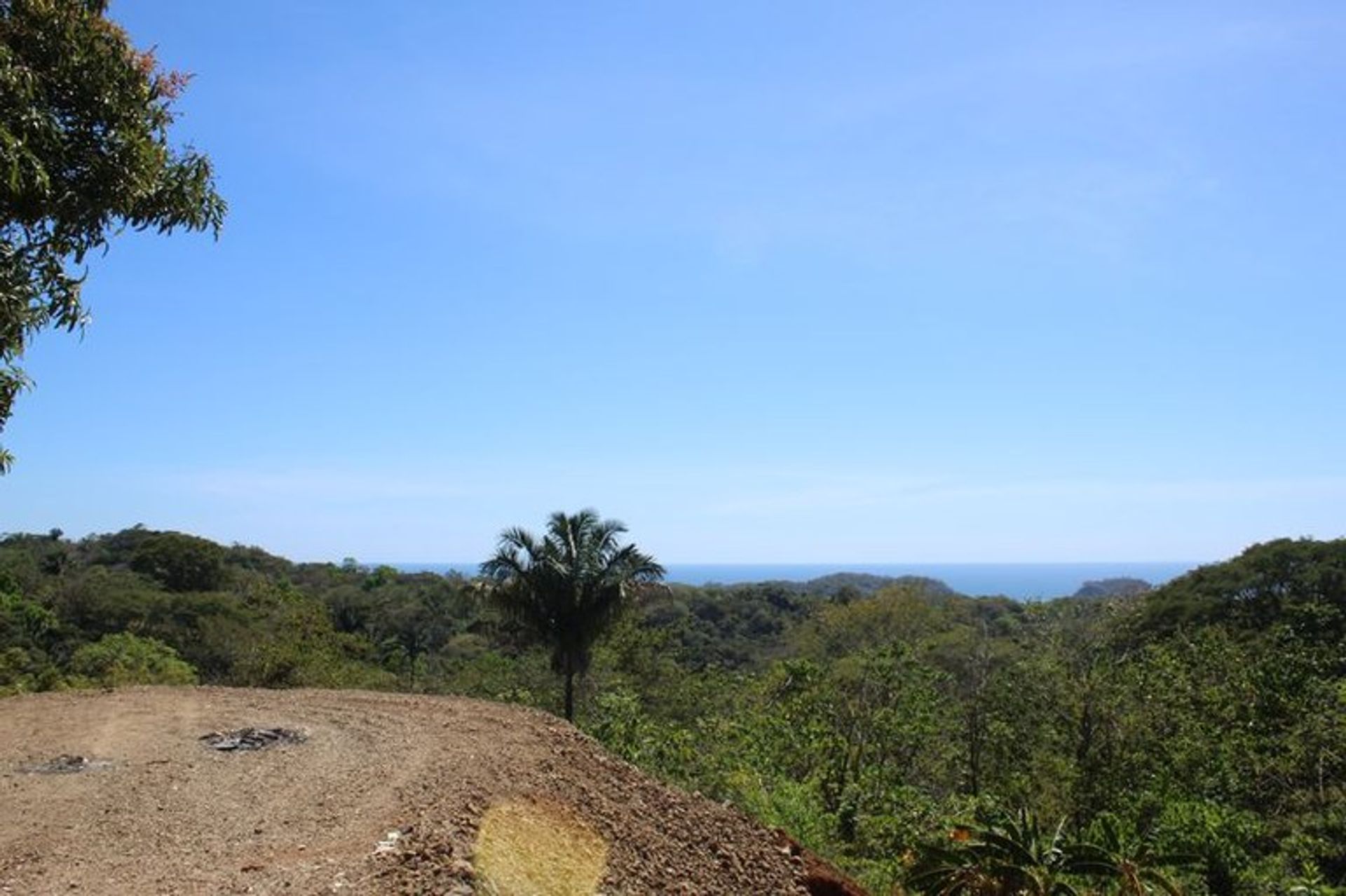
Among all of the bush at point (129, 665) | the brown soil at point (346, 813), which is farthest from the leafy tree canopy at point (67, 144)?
the bush at point (129, 665)

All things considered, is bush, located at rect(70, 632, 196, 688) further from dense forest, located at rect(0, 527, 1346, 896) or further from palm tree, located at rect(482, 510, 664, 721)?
palm tree, located at rect(482, 510, 664, 721)

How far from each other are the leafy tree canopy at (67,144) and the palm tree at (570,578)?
39.0 ft

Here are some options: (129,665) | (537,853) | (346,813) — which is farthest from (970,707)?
(129,665)

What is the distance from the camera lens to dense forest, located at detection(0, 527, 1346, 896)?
10.2 m

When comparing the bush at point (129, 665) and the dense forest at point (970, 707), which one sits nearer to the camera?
the dense forest at point (970, 707)

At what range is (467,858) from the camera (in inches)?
Result: 234

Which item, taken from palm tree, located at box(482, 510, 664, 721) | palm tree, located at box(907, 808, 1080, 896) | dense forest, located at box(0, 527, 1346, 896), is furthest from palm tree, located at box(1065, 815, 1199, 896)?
palm tree, located at box(482, 510, 664, 721)

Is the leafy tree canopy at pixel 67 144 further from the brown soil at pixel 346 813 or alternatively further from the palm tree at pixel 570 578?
the palm tree at pixel 570 578

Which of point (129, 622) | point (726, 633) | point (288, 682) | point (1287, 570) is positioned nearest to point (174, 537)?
point (129, 622)

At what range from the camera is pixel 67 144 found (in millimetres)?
5969

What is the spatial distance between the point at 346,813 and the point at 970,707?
18.6m

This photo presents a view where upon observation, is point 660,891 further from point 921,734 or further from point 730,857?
point 921,734

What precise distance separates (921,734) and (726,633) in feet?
182

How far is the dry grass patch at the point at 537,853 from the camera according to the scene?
592 centimetres
